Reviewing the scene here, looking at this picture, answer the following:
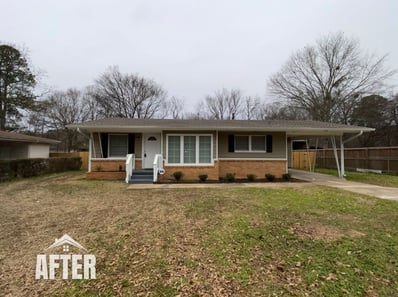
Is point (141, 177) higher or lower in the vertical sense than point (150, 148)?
lower

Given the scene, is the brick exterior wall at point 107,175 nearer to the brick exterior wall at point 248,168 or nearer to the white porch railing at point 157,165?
the white porch railing at point 157,165

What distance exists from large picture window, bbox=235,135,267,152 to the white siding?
14944 millimetres

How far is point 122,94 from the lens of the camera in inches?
1326

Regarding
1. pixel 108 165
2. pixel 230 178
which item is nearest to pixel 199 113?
pixel 108 165

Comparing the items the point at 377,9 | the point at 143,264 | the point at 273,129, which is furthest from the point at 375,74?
the point at 143,264

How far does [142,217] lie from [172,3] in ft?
35.2

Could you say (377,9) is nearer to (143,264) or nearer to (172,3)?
(172,3)

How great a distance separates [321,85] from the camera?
28.3 metres

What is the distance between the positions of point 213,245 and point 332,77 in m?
29.4

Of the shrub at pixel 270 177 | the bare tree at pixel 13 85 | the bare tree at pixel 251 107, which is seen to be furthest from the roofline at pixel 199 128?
the bare tree at pixel 251 107

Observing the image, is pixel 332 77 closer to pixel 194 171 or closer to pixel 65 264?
pixel 194 171

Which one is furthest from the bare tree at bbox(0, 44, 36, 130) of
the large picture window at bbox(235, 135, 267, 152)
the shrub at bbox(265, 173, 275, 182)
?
the shrub at bbox(265, 173, 275, 182)

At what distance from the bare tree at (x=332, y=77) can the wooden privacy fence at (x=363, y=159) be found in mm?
8335

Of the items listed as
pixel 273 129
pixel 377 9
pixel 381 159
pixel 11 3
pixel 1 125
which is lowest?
pixel 381 159
